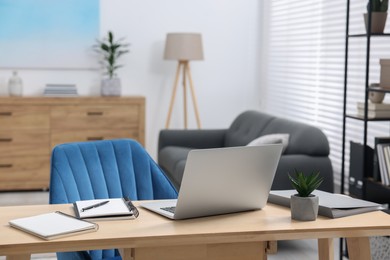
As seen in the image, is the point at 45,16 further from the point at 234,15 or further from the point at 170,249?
the point at 170,249

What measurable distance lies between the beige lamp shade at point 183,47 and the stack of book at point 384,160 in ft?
9.99

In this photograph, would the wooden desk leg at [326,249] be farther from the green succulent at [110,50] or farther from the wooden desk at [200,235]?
the green succulent at [110,50]

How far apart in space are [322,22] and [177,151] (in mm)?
1697

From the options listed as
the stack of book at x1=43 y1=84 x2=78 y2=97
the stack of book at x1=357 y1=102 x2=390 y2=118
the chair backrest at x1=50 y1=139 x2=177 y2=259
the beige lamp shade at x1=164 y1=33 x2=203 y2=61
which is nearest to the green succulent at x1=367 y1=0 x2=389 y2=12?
the stack of book at x1=357 y1=102 x2=390 y2=118

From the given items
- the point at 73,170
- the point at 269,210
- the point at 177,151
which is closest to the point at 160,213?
the point at 269,210

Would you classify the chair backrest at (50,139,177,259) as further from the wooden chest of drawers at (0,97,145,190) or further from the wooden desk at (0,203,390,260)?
the wooden chest of drawers at (0,97,145,190)

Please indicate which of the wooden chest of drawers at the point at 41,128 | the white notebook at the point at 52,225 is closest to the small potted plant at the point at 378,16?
the white notebook at the point at 52,225

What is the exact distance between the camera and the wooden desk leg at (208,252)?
7.36 ft

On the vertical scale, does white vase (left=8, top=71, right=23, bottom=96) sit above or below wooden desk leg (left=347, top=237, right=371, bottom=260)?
above

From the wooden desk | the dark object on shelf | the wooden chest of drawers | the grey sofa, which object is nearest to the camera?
the wooden desk

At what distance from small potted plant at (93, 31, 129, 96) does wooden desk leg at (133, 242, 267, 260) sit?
15.5 feet

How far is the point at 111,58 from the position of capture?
6.95 meters

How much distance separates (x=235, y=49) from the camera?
297 inches

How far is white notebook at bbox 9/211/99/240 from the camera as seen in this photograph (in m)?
2.16
